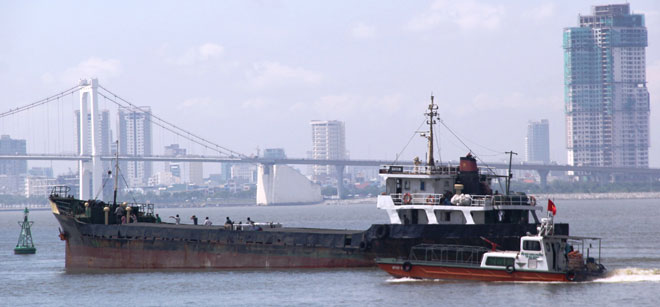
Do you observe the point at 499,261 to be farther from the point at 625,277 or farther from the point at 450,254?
the point at 625,277

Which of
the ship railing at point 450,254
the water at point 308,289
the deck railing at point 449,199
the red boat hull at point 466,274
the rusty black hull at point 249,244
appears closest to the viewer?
the water at point 308,289

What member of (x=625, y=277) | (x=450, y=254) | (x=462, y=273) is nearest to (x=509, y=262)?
(x=462, y=273)

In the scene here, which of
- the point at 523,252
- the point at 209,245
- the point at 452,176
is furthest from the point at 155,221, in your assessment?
the point at 523,252

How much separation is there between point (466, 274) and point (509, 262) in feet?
6.39

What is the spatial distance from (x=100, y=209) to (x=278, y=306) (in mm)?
21532

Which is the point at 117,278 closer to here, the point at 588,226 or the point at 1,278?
the point at 1,278

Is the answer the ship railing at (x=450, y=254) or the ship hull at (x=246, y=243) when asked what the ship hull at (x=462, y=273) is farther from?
the ship hull at (x=246, y=243)

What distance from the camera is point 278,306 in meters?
40.2

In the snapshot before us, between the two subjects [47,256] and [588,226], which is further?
[588,226]

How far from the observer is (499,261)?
143 ft

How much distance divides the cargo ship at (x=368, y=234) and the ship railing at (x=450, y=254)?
846 millimetres

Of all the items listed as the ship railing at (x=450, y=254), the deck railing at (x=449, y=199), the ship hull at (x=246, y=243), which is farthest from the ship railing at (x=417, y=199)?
the ship railing at (x=450, y=254)

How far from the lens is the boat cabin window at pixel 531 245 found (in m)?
42.6

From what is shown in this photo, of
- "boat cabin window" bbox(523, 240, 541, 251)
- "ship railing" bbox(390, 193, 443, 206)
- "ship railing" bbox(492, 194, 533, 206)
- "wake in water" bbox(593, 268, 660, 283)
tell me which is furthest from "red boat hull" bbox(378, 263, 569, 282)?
"ship railing" bbox(492, 194, 533, 206)
